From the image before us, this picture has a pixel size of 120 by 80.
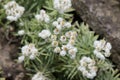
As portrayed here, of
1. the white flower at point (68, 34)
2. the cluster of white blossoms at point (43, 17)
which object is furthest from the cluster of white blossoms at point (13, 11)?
the white flower at point (68, 34)

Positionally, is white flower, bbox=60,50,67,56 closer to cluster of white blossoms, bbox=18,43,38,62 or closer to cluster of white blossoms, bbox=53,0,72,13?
cluster of white blossoms, bbox=18,43,38,62

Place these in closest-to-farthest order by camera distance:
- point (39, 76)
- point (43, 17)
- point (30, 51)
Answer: point (30, 51) < point (39, 76) < point (43, 17)

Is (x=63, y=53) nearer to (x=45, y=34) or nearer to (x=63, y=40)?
(x=63, y=40)

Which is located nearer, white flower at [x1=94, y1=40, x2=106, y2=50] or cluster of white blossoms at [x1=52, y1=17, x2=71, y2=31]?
white flower at [x1=94, y1=40, x2=106, y2=50]

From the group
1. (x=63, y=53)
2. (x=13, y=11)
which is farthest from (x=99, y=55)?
(x=13, y=11)

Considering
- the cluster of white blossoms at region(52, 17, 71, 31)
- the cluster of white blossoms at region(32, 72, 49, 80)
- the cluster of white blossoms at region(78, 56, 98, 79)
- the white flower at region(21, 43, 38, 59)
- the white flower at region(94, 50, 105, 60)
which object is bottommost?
the cluster of white blossoms at region(32, 72, 49, 80)

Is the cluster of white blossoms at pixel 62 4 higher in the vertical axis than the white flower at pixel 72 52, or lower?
higher

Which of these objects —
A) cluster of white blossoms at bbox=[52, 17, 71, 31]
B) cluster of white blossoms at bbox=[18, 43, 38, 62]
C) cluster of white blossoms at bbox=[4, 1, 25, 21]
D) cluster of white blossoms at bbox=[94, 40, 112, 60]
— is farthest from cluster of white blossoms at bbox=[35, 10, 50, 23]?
cluster of white blossoms at bbox=[94, 40, 112, 60]

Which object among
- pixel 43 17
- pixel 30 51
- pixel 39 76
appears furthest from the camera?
pixel 43 17

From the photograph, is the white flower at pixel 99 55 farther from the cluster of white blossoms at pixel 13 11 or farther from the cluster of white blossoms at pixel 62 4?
the cluster of white blossoms at pixel 13 11
